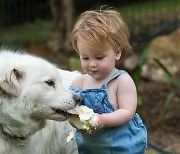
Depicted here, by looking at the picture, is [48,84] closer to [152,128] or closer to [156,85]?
[152,128]

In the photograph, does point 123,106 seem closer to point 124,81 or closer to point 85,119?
point 124,81

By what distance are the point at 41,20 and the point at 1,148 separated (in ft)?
41.5

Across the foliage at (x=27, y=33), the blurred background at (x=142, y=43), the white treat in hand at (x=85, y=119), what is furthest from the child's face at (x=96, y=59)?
the foliage at (x=27, y=33)

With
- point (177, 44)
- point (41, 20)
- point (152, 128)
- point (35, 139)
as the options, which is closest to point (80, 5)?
point (41, 20)

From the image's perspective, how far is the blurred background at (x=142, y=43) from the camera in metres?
8.80

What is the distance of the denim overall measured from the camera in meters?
5.05

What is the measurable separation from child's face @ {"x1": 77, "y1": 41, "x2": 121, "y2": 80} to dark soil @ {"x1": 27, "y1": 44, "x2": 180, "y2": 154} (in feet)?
10.5

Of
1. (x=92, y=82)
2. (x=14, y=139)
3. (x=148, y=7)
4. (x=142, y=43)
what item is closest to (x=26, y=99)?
(x=14, y=139)

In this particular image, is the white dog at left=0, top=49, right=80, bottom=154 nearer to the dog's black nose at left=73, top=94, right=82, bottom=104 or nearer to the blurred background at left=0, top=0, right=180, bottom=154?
the dog's black nose at left=73, top=94, right=82, bottom=104

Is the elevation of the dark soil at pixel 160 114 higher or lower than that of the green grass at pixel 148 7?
higher

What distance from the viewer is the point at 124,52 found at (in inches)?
203

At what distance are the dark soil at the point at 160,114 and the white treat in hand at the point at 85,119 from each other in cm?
328

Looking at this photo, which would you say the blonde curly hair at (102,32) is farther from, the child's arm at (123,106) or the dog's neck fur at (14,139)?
the dog's neck fur at (14,139)

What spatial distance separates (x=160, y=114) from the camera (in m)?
9.34
